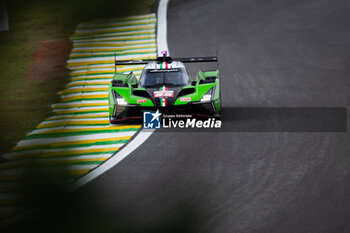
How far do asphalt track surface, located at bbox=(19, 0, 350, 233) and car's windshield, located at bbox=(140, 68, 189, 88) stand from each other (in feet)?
4.11

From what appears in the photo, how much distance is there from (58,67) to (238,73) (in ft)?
50.2

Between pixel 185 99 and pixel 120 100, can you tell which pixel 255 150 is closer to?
pixel 185 99

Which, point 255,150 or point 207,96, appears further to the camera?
point 207,96

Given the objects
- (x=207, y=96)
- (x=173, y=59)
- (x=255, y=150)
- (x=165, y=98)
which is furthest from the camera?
(x=173, y=59)

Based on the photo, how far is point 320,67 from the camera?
17406 millimetres

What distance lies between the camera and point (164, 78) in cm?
1211

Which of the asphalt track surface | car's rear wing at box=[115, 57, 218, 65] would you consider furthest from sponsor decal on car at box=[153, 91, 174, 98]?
car's rear wing at box=[115, 57, 218, 65]

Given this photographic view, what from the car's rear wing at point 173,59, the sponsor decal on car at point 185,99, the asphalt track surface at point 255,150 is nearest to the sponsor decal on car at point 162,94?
the sponsor decal on car at point 185,99

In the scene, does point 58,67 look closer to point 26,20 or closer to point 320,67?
point 26,20

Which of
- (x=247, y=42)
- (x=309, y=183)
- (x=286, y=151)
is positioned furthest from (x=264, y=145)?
(x=247, y=42)

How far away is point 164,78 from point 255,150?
3431mm

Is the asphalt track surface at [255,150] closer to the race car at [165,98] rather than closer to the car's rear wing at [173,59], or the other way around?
the race car at [165,98]

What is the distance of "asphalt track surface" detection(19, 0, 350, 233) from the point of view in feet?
6.17

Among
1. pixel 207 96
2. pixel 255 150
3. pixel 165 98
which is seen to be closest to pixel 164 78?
pixel 165 98
